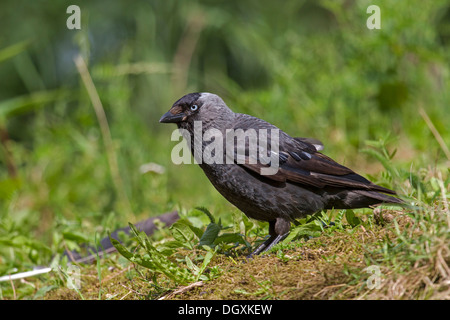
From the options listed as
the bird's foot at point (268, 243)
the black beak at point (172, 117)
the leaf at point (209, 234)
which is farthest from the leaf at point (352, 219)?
the black beak at point (172, 117)

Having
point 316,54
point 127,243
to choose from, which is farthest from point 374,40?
point 127,243

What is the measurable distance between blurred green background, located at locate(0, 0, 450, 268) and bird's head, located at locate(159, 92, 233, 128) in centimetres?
84

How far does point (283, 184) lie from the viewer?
348cm

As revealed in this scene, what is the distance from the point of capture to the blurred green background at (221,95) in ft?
17.6

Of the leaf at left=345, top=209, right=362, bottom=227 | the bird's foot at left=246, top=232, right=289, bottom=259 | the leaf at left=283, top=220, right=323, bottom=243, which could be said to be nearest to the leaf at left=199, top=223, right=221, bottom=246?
the bird's foot at left=246, top=232, right=289, bottom=259

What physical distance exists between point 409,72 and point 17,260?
4343mm

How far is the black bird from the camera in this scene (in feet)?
11.1

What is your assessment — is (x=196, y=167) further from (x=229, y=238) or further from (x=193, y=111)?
(x=229, y=238)

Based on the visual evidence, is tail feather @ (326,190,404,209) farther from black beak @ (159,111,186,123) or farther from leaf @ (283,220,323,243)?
black beak @ (159,111,186,123)

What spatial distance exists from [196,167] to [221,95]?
88 centimetres

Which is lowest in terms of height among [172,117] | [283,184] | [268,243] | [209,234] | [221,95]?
[268,243]

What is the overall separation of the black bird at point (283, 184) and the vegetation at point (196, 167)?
0.13 metres

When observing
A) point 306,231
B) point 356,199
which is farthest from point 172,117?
point 356,199

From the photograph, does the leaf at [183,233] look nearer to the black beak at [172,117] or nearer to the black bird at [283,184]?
the black bird at [283,184]
